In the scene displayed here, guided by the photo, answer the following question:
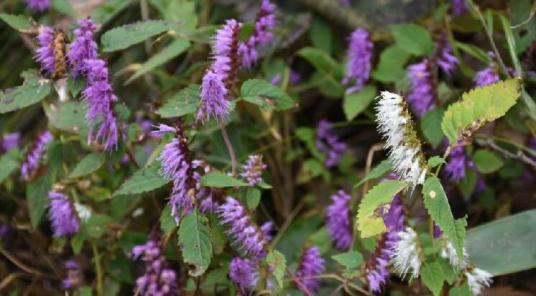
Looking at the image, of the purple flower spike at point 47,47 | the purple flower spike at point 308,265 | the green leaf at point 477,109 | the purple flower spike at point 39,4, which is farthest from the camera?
the purple flower spike at point 39,4

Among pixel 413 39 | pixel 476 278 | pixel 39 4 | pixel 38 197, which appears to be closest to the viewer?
pixel 476 278

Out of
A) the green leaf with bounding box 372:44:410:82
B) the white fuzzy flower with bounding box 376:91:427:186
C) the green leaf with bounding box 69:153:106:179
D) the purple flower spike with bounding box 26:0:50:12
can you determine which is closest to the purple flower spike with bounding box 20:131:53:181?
the green leaf with bounding box 69:153:106:179

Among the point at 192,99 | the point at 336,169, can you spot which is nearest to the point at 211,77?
the point at 192,99

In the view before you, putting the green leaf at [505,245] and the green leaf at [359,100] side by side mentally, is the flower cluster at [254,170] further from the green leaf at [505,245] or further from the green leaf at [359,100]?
the green leaf at [359,100]

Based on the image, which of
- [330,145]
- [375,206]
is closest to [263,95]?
[375,206]

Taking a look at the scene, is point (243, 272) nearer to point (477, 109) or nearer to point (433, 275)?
point (433, 275)

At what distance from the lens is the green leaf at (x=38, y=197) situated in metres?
1.99

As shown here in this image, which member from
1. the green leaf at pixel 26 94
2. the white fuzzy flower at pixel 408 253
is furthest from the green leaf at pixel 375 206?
the green leaf at pixel 26 94

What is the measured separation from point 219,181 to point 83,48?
0.41 m

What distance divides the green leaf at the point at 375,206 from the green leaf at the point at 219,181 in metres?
0.26

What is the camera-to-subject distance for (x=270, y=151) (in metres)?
2.42

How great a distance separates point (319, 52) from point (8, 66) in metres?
1.22

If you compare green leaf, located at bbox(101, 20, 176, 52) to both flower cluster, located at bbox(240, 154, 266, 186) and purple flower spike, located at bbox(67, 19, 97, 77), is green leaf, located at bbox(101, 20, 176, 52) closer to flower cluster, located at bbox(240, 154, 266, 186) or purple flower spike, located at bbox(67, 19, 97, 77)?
purple flower spike, located at bbox(67, 19, 97, 77)

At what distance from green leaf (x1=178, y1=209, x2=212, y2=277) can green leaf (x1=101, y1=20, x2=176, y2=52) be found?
44cm
